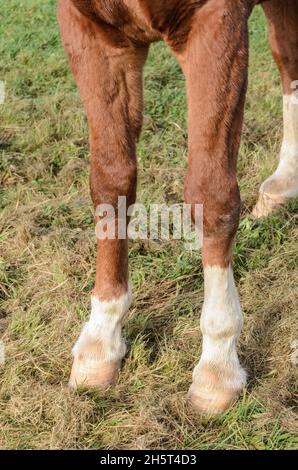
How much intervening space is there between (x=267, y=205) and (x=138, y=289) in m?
0.83

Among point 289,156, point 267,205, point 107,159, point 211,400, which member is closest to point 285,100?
point 289,156

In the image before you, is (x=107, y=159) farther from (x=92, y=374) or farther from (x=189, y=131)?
(x=92, y=374)

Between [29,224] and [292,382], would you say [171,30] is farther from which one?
[29,224]

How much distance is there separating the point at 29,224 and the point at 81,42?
3.84ft

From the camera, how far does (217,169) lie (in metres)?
2.51

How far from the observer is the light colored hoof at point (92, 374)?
275 cm

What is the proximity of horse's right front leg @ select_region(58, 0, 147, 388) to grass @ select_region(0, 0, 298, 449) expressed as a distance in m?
0.09

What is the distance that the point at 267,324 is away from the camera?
301cm

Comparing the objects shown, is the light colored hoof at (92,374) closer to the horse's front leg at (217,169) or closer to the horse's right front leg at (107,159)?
the horse's right front leg at (107,159)

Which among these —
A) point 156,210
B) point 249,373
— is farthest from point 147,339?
point 156,210

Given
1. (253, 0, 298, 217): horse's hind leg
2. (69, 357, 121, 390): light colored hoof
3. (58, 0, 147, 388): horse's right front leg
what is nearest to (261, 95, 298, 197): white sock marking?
(253, 0, 298, 217): horse's hind leg

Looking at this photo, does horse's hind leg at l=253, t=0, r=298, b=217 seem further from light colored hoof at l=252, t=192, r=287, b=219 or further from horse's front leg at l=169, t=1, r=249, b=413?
horse's front leg at l=169, t=1, r=249, b=413

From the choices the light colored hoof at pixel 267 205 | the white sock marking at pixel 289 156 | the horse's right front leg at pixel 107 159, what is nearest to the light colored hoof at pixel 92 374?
the horse's right front leg at pixel 107 159

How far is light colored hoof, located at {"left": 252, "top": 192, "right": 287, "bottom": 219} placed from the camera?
12.2 ft
